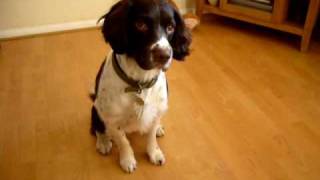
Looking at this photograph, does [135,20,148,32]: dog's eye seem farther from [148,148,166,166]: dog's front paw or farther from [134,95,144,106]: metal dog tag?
[148,148,166,166]: dog's front paw

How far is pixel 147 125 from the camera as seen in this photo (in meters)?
1.58

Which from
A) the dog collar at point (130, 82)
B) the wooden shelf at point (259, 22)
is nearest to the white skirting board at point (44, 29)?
the wooden shelf at point (259, 22)

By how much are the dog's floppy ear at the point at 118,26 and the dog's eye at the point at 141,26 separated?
0.13ft

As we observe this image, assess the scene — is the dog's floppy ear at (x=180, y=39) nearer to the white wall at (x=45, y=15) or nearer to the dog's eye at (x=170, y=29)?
the dog's eye at (x=170, y=29)

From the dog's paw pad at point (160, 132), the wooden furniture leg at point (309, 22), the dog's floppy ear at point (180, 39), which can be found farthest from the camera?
the wooden furniture leg at point (309, 22)

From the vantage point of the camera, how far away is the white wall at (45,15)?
2.81 metres

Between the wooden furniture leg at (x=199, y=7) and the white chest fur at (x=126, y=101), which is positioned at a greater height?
the white chest fur at (x=126, y=101)

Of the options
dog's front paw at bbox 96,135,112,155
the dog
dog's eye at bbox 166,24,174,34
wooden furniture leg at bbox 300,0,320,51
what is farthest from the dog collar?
wooden furniture leg at bbox 300,0,320,51

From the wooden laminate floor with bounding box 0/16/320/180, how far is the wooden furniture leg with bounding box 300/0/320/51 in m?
0.08

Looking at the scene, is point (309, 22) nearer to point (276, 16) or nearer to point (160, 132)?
point (276, 16)

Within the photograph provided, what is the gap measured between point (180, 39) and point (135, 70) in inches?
8.1

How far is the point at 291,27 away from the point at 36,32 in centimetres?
192

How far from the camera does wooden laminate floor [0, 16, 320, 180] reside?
Result: 171cm

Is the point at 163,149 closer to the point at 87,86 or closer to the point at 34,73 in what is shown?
the point at 87,86
